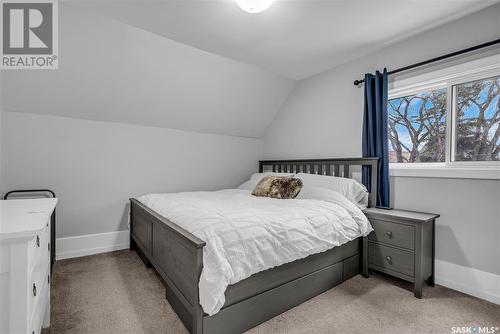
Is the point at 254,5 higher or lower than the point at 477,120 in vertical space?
higher

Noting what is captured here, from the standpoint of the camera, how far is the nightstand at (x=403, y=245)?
6.73 ft

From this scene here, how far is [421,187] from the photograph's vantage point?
2400 millimetres

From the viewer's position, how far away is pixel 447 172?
7.23 feet

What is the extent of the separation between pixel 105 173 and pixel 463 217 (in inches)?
147

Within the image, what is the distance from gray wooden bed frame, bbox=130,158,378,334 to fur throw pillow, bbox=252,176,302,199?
76 centimetres

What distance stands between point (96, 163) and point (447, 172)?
3.67 meters

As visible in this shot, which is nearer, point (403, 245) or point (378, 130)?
point (403, 245)

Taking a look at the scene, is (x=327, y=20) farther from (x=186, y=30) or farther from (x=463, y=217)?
(x=463, y=217)

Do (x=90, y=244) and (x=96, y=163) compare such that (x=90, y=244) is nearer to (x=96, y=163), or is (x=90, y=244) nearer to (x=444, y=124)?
(x=96, y=163)

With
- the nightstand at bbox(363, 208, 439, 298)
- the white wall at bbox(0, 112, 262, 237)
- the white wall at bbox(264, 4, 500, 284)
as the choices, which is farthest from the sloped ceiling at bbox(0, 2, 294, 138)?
the nightstand at bbox(363, 208, 439, 298)

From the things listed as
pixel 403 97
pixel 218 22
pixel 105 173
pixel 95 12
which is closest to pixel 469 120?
pixel 403 97

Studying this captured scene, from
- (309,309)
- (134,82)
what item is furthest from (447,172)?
(134,82)

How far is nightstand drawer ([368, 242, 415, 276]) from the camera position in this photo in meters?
2.11

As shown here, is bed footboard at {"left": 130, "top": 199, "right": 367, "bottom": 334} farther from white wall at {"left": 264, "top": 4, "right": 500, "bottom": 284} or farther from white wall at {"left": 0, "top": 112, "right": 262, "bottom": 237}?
white wall at {"left": 0, "top": 112, "right": 262, "bottom": 237}
